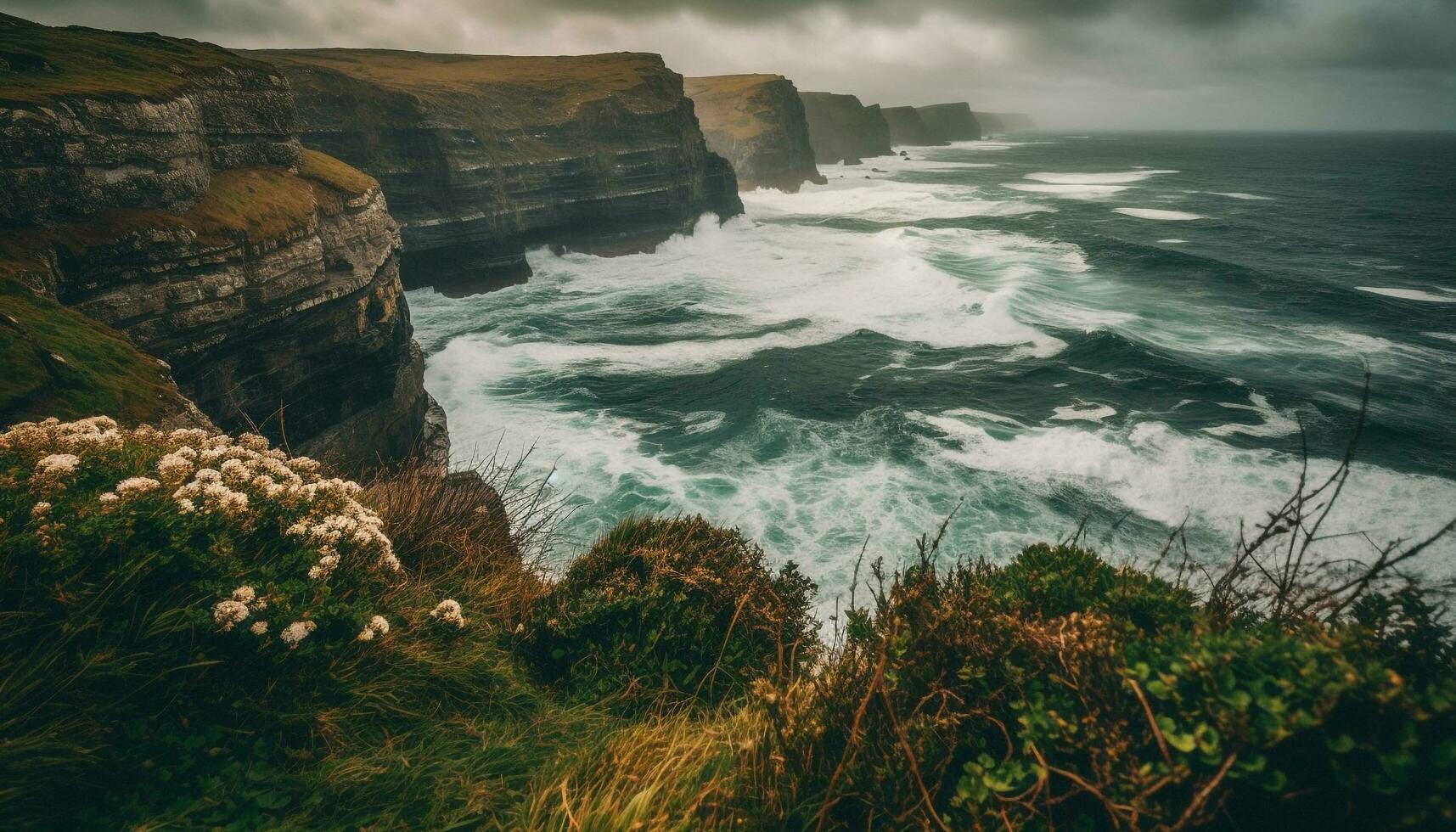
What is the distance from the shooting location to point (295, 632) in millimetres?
3959

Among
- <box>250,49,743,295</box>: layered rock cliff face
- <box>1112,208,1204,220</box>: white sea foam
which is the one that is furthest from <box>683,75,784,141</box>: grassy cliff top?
<box>1112,208,1204,220</box>: white sea foam

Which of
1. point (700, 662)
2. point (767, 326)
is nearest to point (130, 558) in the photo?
point (700, 662)

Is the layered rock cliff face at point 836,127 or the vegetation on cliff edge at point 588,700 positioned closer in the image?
the vegetation on cliff edge at point 588,700

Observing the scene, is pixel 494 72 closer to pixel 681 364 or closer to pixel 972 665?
pixel 681 364

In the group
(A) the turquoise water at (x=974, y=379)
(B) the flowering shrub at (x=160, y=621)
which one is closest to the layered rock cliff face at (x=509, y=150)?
(A) the turquoise water at (x=974, y=379)

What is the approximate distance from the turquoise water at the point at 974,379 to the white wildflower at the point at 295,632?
901 cm

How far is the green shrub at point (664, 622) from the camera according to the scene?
579 centimetres

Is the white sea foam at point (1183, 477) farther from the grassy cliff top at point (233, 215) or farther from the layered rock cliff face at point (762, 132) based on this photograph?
the layered rock cliff face at point (762, 132)

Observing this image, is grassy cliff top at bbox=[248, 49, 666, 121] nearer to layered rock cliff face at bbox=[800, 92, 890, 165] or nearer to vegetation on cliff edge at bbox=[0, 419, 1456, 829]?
vegetation on cliff edge at bbox=[0, 419, 1456, 829]

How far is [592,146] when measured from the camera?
51.2 meters

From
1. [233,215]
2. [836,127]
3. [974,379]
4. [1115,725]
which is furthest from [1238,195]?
[1115,725]

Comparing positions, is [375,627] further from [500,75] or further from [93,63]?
[500,75]

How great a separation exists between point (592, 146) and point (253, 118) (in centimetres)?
3473

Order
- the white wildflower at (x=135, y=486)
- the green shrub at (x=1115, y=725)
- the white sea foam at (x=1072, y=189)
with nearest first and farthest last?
the green shrub at (x=1115, y=725)
the white wildflower at (x=135, y=486)
the white sea foam at (x=1072, y=189)
